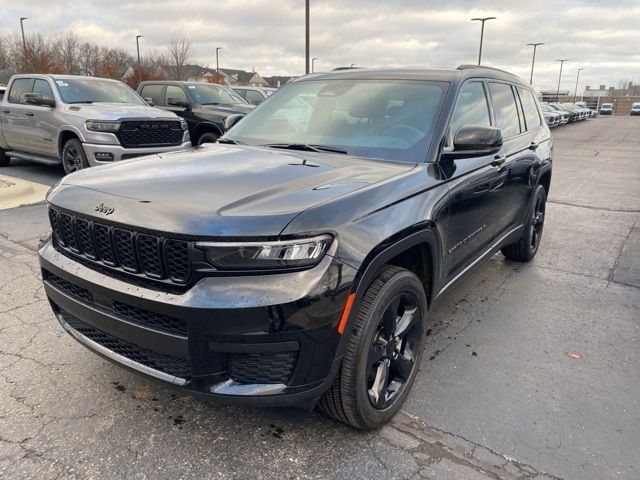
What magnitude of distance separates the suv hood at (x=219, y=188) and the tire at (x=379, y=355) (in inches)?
20.1

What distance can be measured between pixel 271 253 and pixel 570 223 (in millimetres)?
6412

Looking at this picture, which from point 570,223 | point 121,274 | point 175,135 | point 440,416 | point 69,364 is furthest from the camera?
point 175,135

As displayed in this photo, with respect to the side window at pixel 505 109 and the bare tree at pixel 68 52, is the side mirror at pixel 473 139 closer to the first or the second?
the side window at pixel 505 109

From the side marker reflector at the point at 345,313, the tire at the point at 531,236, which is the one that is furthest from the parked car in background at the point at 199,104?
→ the side marker reflector at the point at 345,313

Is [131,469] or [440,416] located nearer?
[131,469]

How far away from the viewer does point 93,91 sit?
9.23 m

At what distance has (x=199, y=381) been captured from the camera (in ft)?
6.83

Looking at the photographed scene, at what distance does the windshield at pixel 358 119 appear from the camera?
10.3ft

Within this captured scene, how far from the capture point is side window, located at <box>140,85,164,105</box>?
11818 mm

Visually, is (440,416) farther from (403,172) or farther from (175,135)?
(175,135)

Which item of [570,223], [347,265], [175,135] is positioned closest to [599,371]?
[347,265]

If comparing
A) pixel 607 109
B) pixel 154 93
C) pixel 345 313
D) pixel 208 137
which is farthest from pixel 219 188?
pixel 607 109

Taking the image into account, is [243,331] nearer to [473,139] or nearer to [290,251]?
[290,251]

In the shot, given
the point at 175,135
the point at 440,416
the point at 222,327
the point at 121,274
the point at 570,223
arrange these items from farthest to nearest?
the point at 175,135 < the point at 570,223 < the point at 440,416 < the point at 121,274 < the point at 222,327
